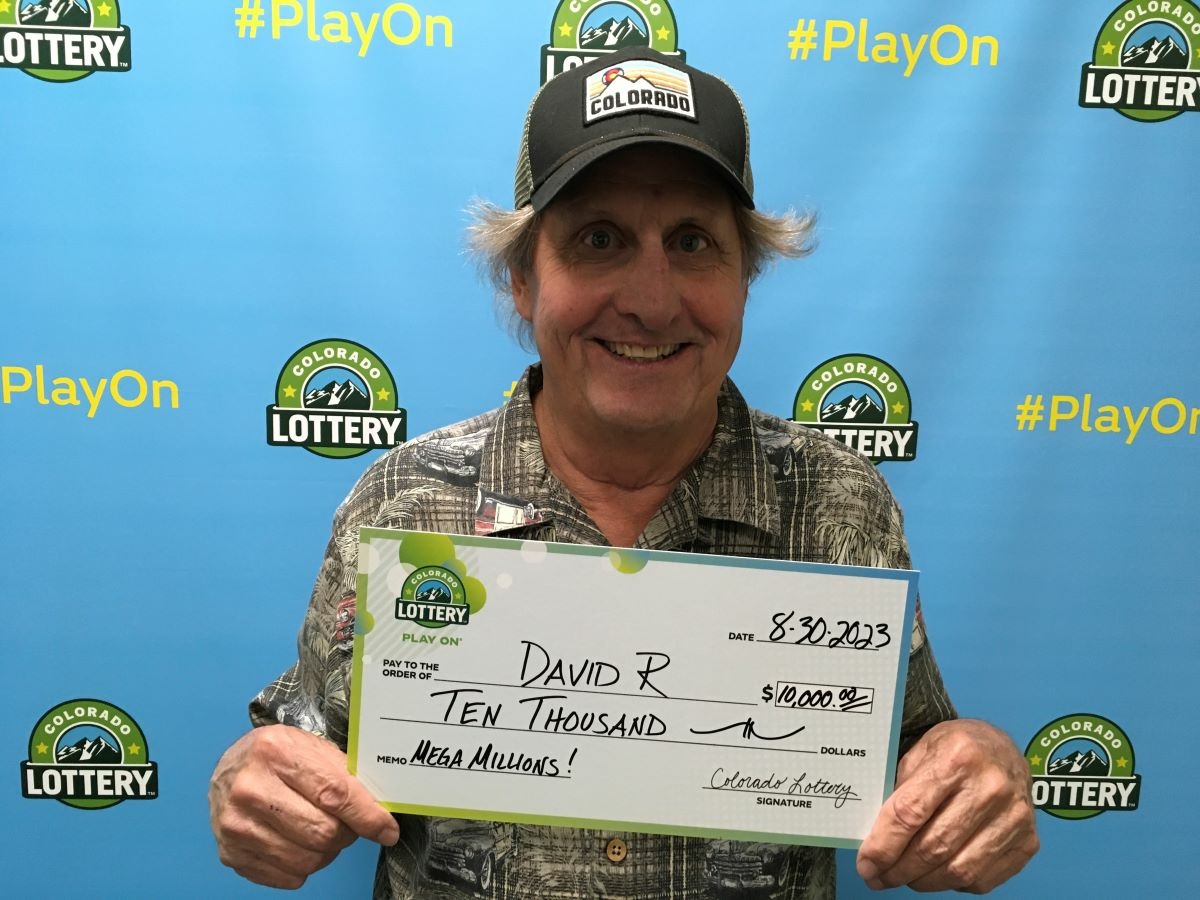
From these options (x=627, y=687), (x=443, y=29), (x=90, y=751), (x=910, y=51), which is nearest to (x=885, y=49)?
(x=910, y=51)

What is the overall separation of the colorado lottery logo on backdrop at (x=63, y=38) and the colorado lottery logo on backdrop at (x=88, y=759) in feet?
3.09

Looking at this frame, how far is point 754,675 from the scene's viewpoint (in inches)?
32.4

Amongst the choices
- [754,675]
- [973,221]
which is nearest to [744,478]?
[754,675]

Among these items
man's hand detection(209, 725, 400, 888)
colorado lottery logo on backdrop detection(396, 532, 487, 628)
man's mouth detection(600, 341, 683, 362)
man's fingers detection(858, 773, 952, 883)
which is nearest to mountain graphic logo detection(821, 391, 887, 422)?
man's mouth detection(600, 341, 683, 362)

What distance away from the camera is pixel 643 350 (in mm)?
929

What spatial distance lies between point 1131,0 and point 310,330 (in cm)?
129

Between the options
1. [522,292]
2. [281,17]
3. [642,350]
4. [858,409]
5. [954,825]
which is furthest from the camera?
[858,409]

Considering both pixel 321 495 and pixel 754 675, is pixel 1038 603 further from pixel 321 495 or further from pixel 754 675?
pixel 321 495

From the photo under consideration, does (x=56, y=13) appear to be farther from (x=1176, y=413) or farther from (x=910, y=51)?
(x=1176, y=413)

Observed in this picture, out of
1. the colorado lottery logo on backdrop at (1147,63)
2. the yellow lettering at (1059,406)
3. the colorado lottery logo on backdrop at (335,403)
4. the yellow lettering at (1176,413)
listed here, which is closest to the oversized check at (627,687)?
the colorado lottery logo on backdrop at (335,403)

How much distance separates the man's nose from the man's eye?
4cm

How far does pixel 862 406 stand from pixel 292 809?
0.98 meters

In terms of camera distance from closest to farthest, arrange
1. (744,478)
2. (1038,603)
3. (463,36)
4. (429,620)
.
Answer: (429,620)
(744,478)
(463,36)
(1038,603)

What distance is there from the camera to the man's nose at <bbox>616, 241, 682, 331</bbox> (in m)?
0.90
